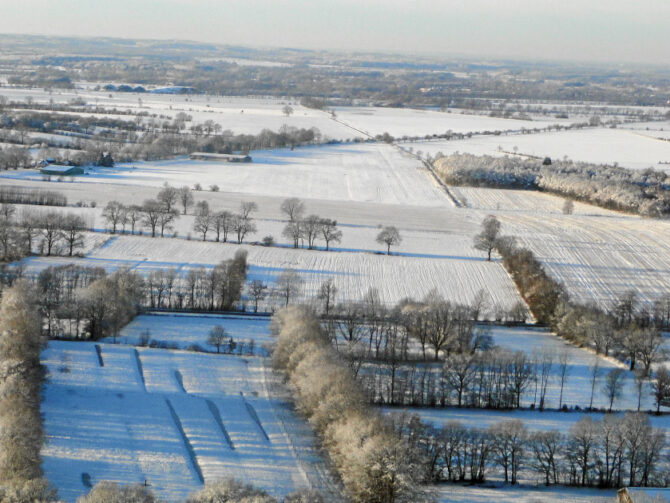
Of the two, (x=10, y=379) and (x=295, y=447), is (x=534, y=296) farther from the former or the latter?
(x=10, y=379)

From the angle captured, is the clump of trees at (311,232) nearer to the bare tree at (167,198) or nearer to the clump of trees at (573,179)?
the bare tree at (167,198)

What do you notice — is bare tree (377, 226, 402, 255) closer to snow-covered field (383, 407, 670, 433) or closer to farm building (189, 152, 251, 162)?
snow-covered field (383, 407, 670, 433)

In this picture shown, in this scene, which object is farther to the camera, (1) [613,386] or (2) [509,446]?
(1) [613,386]

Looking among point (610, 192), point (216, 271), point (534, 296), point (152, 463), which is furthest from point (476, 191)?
point (152, 463)

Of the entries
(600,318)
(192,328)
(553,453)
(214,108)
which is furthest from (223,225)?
(214,108)

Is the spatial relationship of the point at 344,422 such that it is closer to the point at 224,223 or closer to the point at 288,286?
the point at 288,286

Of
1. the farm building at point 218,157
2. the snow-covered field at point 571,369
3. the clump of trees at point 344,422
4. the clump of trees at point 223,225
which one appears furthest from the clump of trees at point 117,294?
the farm building at point 218,157
